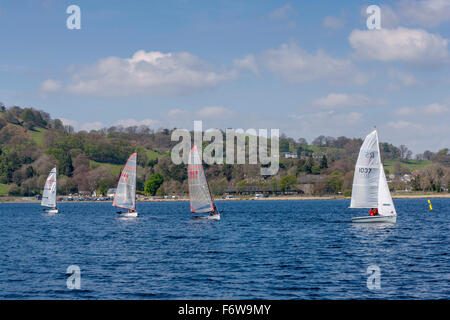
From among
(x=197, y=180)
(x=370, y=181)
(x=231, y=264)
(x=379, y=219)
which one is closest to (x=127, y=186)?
(x=197, y=180)

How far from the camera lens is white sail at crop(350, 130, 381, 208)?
6116 centimetres

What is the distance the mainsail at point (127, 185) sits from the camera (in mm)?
81938

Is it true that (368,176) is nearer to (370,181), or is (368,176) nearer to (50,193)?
(370,181)

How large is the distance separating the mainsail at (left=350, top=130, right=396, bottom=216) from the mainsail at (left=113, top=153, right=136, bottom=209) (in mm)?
34457

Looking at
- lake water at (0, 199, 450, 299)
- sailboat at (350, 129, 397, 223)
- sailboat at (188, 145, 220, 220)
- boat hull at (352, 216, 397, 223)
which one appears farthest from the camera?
sailboat at (188, 145, 220, 220)

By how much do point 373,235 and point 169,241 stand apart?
2031 centimetres

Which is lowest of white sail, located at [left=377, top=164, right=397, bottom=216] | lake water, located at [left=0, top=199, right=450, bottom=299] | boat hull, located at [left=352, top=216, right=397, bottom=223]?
lake water, located at [left=0, top=199, right=450, bottom=299]

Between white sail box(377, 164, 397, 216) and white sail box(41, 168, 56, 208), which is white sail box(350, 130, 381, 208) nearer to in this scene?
white sail box(377, 164, 397, 216)

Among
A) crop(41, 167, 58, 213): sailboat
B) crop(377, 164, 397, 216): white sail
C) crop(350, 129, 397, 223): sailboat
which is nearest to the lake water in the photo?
crop(377, 164, 397, 216): white sail

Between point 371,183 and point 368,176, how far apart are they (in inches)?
33.8

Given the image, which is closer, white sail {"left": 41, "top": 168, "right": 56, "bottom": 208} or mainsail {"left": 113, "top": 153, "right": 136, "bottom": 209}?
mainsail {"left": 113, "top": 153, "right": 136, "bottom": 209}

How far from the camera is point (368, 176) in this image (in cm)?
6125

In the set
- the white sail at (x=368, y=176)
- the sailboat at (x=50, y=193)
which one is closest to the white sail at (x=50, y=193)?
the sailboat at (x=50, y=193)
